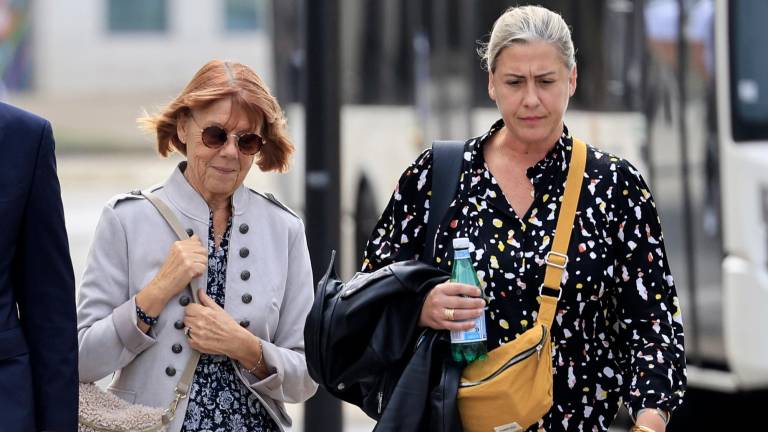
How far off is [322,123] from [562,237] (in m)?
3.56

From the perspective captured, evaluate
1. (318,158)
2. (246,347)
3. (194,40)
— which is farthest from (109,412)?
(194,40)

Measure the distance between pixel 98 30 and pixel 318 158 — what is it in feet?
123

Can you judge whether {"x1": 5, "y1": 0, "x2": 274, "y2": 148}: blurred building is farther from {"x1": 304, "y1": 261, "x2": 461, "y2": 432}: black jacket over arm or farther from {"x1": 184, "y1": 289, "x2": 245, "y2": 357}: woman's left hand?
{"x1": 304, "y1": 261, "x2": 461, "y2": 432}: black jacket over arm

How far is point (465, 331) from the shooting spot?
130 inches

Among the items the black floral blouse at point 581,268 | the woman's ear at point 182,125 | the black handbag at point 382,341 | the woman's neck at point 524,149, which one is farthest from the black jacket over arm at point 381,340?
the woman's ear at point 182,125

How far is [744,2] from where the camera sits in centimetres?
790

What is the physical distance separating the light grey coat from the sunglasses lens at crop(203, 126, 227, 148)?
0.46 ft

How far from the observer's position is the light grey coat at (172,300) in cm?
361

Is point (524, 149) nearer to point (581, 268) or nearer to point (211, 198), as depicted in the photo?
point (581, 268)

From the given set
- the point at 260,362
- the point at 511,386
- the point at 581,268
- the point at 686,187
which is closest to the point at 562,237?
the point at 581,268

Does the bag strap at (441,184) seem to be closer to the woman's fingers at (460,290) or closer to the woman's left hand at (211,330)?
the woman's fingers at (460,290)

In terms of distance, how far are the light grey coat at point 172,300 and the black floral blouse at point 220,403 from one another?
0.02m

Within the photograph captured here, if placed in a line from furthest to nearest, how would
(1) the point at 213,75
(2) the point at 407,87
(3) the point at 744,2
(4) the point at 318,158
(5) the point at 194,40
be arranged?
(5) the point at 194,40, (2) the point at 407,87, (3) the point at 744,2, (4) the point at 318,158, (1) the point at 213,75

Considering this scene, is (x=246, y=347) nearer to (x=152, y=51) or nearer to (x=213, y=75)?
(x=213, y=75)
